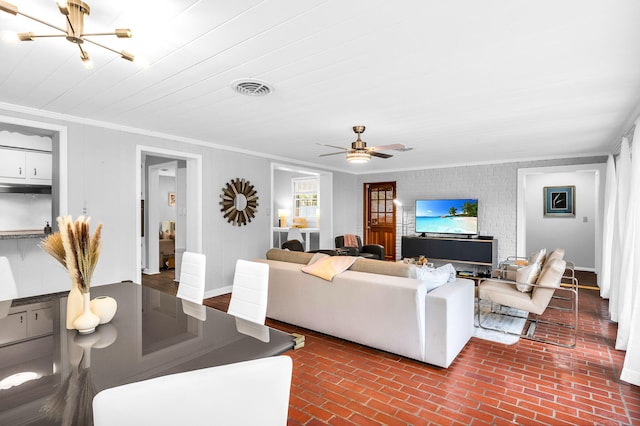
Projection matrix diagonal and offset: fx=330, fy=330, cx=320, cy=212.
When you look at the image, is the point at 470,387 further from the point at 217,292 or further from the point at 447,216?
the point at 447,216

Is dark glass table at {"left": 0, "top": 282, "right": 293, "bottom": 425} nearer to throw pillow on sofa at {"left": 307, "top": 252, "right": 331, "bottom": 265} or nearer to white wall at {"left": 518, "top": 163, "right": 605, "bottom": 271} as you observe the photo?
throw pillow on sofa at {"left": 307, "top": 252, "right": 331, "bottom": 265}

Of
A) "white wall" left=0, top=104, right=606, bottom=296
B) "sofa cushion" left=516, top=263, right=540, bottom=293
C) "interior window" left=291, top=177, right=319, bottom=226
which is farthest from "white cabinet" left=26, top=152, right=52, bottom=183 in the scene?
"sofa cushion" left=516, top=263, right=540, bottom=293

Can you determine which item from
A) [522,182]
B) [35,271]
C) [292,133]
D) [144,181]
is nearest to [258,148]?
[292,133]

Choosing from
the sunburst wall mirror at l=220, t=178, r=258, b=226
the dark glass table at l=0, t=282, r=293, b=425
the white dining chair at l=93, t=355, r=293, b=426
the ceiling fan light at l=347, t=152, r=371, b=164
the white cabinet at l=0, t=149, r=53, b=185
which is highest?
the ceiling fan light at l=347, t=152, r=371, b=164

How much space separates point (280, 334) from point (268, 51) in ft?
5.78

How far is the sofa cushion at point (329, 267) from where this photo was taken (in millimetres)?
3314

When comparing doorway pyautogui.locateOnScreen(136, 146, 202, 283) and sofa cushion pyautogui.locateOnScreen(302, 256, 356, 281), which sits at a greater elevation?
doorway pyautogui.locateOnScreen(136, 146, 202, 283)

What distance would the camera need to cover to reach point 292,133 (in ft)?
14.6

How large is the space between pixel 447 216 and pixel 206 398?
7281mm

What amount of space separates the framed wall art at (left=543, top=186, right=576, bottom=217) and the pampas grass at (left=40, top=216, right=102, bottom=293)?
885cm

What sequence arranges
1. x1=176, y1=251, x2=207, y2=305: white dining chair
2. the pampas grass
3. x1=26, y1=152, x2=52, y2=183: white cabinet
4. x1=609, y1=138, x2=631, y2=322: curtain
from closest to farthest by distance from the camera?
the pampas grass → x1=176, y1=251, x2=207, y2=305: white dining chair → x1=609, y1=138, x2=631, y2=322: curtain → x1=26, y1=152, x2=52, y2=183: white cabinet

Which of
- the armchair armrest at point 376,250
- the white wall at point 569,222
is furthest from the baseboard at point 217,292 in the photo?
the white wall at point 569,222

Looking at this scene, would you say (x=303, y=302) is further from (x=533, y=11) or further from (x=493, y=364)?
(x=533, y=11)

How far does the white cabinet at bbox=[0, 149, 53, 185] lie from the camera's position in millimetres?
3979
